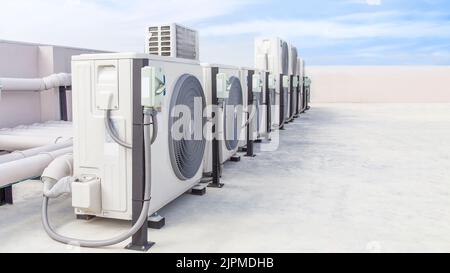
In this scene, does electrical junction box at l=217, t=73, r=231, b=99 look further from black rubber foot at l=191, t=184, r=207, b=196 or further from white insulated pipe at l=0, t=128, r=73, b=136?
white insulated pipe at l=0, t=128, r=73, b=136

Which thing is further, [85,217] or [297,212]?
[297,212]

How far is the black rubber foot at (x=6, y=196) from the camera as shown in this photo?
2.75 metres

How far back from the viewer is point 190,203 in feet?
9.26

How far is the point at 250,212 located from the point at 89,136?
1.07 meters

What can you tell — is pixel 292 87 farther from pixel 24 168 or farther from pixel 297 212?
pixel 24 168

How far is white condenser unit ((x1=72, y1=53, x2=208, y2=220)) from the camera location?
2.05 metres

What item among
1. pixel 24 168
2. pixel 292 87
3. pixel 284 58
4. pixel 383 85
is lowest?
pixel 24 168

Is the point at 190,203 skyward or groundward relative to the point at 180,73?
groundward

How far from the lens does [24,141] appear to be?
10.6 feet

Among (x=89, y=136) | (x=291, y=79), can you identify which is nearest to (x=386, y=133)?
(x=291, y=79)

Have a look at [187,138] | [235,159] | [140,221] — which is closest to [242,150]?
[235,159]

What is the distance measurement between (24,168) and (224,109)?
1705 mm

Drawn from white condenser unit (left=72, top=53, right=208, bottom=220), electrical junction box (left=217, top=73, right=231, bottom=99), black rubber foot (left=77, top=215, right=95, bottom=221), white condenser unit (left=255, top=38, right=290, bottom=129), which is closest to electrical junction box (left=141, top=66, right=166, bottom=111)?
white condenser unit (left=72, top=53, right=208, bottom=220)
